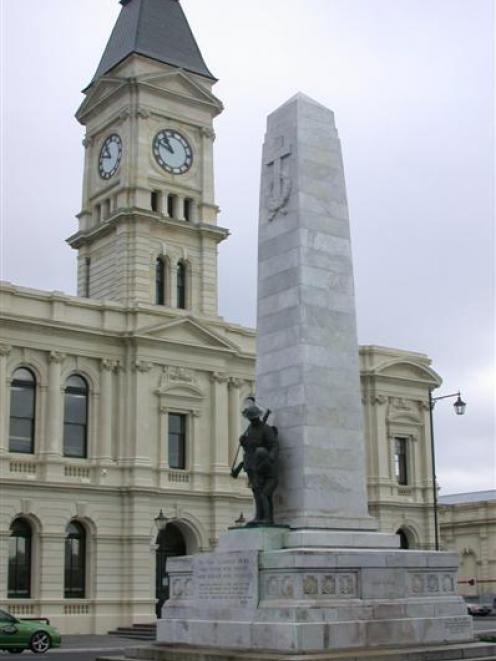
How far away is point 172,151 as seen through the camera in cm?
4991

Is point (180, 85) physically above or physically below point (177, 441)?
above

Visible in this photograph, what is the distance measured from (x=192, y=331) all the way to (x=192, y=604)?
2767 centimetres

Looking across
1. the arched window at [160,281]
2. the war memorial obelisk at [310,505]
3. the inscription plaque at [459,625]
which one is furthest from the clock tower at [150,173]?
the inscription plaque at [459,625]

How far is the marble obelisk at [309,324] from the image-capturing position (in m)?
18.3

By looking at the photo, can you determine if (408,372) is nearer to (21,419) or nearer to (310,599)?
(21,419)

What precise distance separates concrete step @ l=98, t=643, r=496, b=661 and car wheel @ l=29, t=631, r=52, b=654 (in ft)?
42.1

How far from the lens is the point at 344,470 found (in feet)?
60.9

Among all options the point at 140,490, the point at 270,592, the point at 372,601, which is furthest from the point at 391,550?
the point at 140,490

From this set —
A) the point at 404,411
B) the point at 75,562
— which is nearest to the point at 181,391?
the point at 75,562

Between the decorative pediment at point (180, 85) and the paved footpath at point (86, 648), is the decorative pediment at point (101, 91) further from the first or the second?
the paved footpath at point (86, 648)

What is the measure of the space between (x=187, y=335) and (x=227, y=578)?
2818cm

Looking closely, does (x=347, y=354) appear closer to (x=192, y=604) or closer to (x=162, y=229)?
(x=192, y=604)

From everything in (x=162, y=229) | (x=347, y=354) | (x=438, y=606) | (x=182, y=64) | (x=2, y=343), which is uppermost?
(x=182, y=64)

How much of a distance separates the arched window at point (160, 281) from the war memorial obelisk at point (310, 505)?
2761 centimetres
